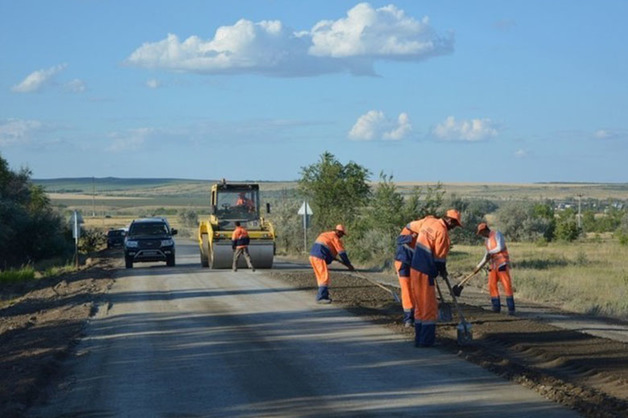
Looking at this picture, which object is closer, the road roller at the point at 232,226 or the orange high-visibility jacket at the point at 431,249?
the orange high-visibility jacket at the point at 431,249

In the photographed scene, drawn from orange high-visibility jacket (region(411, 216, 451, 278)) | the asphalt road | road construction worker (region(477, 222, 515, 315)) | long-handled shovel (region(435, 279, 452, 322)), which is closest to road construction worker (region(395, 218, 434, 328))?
long-handled shovel (region(435, 279, 452, 322))

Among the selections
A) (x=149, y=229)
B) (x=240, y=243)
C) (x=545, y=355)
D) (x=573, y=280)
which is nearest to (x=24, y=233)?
(x=149, y=229)

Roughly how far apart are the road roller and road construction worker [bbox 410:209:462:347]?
19.1 m

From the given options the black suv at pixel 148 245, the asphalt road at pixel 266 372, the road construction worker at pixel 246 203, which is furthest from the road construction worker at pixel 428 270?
the black suv at pixel 148 245

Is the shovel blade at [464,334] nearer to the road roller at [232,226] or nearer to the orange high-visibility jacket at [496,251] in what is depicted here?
the orange high-visibility jacket at [496,251]

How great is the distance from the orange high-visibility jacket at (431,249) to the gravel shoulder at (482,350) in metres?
1.22

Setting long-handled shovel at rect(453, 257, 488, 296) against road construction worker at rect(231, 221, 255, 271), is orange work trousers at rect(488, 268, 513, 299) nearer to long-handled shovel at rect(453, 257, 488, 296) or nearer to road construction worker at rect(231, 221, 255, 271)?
long-handled shovel at rect(453, 257, 488, 296)

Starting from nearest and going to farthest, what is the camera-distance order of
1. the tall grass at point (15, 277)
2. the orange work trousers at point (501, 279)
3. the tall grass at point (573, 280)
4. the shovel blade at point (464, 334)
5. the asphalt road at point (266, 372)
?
1. the asphalt road at point (266, 372)
2. the shovel blade at point (464, 334)
3. the orange work trousers at point (501, 279)
4. the tall grass at point (573, 280)
5. the tall grass at point (15, 277)

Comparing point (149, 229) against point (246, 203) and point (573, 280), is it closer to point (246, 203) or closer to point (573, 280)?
point (246, 203)

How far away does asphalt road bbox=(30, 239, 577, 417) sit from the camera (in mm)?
10039

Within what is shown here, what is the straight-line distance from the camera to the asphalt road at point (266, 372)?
10.0 meters

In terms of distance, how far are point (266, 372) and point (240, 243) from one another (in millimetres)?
19795

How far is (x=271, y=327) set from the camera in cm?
1689

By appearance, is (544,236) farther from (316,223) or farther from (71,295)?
(71,295)
